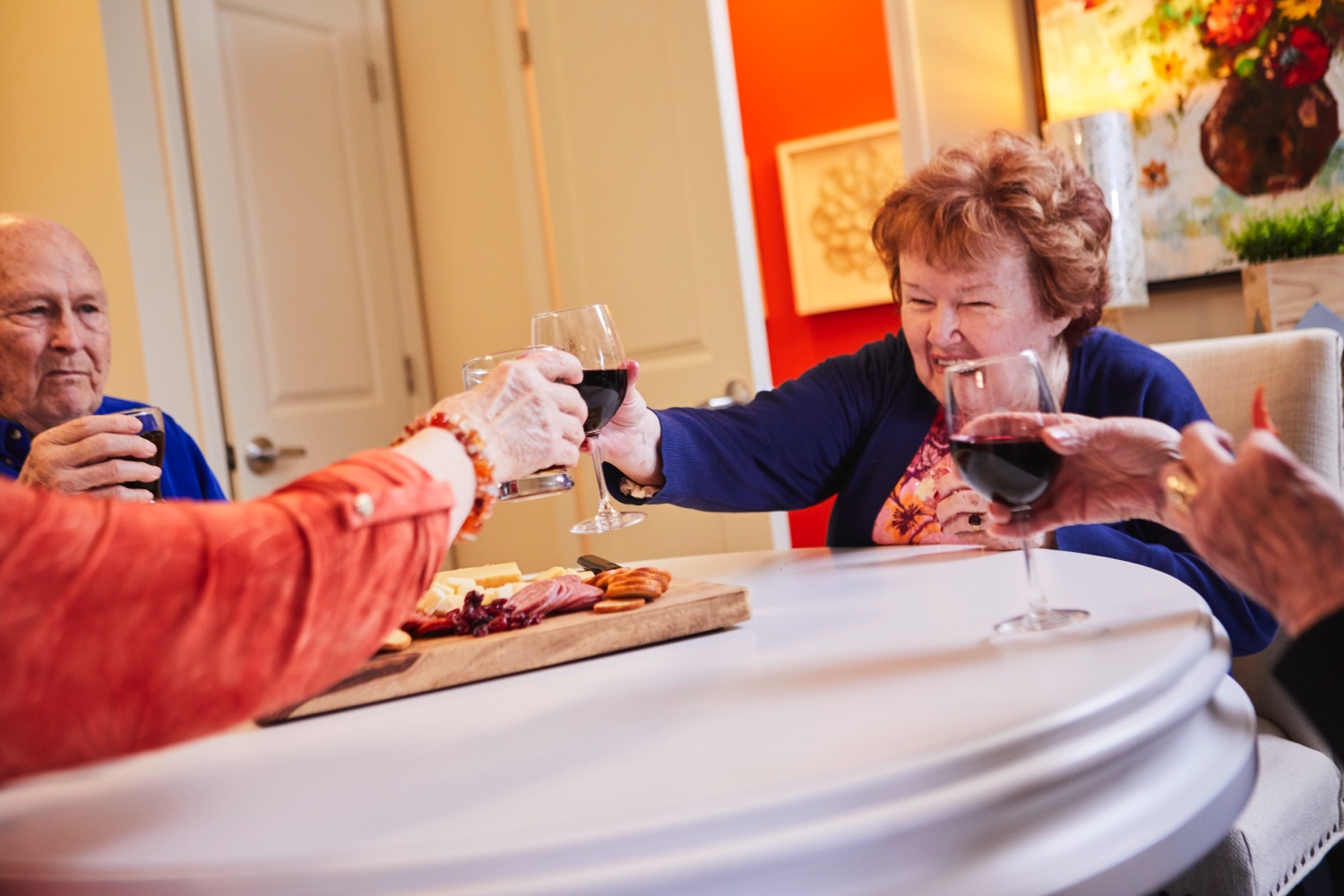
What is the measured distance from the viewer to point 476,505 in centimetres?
→ 86

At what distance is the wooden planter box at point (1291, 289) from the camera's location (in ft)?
8.70

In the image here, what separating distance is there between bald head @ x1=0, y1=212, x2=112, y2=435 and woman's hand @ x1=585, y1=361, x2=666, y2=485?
0.94 metres

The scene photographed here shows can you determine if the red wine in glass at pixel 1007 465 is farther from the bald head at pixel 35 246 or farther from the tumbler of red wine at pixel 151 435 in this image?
the bald head at pixel 35 246

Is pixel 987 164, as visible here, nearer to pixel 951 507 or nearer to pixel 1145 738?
pixel 951 507

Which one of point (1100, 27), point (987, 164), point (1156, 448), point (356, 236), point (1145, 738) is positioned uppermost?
point (1100, 27)

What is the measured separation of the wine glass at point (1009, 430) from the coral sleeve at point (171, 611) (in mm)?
516

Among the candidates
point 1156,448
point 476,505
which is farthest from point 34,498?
point 1156,448

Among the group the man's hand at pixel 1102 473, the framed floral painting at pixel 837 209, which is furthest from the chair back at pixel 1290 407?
the framed floral painting at pixel 837 209

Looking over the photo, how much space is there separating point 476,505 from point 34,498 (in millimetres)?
336

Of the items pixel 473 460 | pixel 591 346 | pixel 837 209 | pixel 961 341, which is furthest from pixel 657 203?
pixel 473 460

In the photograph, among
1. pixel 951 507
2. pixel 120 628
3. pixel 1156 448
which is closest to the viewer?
pixel 120 628

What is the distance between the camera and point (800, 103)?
450 centimetres

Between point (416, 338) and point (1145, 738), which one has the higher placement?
point (416, 338)

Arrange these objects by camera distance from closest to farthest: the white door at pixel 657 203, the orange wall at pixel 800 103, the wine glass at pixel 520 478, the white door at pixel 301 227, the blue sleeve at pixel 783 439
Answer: the wine glass at pixel 520 478
the blue sleeve at pixel 783 439
the white door at pixel 657 203
the white door at pixel 301 227
the orange wall at pixel 800 103
